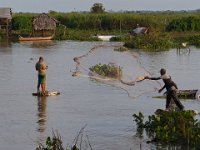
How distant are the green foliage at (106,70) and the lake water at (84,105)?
18 centimetres

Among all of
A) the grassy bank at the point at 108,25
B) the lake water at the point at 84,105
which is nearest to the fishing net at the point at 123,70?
the lake water at the point at 84,105

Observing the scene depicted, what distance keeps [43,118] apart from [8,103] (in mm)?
2932

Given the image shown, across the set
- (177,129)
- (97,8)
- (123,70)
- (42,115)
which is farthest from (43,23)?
(177,129)

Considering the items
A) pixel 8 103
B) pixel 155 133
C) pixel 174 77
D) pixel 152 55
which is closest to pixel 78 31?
pixel 152 55

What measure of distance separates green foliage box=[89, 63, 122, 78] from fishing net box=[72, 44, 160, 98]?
11cm

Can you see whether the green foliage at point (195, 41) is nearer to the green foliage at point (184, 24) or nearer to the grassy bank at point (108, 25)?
the grassy bank at point (108, 25)

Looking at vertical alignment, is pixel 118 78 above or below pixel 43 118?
above

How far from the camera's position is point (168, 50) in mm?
43750

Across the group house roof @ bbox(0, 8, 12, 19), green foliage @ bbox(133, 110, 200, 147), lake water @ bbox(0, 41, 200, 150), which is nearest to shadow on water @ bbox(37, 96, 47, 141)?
lake water @ bbox(0, 41, 200, 150)

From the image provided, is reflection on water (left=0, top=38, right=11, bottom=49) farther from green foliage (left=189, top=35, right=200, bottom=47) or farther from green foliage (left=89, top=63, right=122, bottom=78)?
green foliage (left=89, top=63, right=122, bottom=78)

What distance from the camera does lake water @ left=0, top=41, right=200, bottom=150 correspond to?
47.1 feet

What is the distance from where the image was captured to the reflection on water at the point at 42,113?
15474 millimetres

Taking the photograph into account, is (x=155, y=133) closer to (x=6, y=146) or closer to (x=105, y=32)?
(x=6, y=146)

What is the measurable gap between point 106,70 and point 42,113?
2.28m
